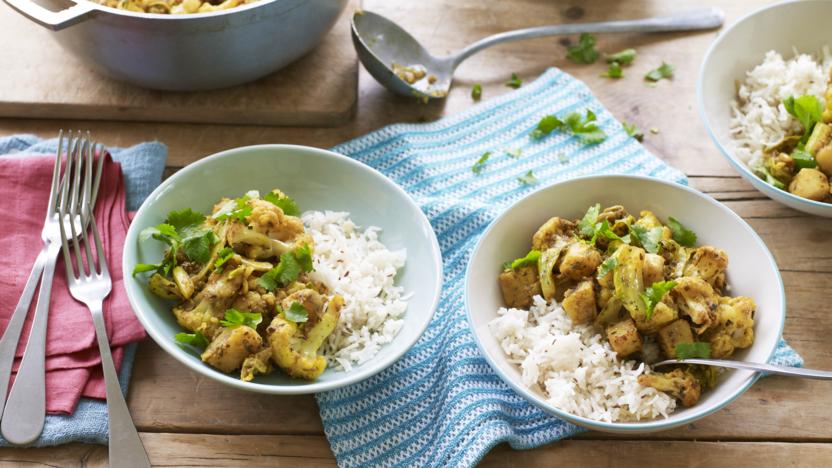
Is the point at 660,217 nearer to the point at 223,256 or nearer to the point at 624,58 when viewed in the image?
the point at 624,58

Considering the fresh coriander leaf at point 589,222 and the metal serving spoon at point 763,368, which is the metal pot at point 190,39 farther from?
the metal serving spoon at point 763,368

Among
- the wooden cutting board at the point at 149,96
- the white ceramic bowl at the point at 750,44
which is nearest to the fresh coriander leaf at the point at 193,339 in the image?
the wooden cutting board at the point at 149,96

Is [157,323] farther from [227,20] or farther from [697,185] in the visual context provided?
[697,185]

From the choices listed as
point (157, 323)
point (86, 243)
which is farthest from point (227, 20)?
point (157, 323)

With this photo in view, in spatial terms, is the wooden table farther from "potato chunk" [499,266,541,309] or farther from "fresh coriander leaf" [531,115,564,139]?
"potato chunk" [499,266,541,309]

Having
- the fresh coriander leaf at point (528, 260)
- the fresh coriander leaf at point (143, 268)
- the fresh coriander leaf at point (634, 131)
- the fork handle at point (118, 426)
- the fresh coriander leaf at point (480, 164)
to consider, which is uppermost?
the fresh coriander leaf at point (143, 268)

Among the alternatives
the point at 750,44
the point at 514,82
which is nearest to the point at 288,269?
the point at 514,82
